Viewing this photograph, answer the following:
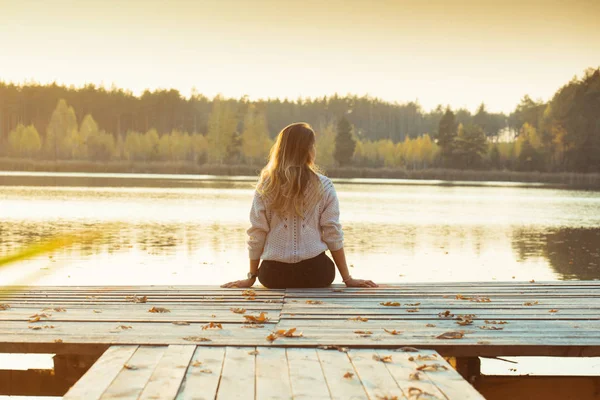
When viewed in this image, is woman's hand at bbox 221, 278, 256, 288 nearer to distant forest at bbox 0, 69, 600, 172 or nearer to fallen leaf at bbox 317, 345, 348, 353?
fallen leaf at bbox 317, 345, 348, 353

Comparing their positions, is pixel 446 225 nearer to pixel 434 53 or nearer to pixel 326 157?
pixel 326 157

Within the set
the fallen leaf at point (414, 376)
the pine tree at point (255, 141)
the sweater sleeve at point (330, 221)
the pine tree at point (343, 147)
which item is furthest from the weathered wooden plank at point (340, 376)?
the pine tree at point (255, 141)

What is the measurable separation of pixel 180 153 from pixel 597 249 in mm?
77293

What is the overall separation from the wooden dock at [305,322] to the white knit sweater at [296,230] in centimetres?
32

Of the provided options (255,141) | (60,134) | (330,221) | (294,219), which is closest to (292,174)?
(294,219)

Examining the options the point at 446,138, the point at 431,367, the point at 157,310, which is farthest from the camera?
the point at 446,138

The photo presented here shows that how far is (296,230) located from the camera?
18.2 ft

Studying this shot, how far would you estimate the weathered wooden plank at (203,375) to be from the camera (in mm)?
3059

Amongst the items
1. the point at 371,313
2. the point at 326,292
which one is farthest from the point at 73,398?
the point at 326,292

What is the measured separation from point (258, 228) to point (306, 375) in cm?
235

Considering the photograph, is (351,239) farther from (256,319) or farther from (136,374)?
(136,374)

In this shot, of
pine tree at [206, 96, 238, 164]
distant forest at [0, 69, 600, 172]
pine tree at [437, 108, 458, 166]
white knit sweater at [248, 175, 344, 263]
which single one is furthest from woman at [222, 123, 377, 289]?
pine tree at [206, 96, 238, 164]

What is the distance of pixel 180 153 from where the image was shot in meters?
89.8

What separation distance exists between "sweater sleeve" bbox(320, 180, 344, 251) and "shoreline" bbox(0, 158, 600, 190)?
2617 inches
